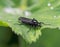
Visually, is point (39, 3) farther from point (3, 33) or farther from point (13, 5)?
point (3, 33)

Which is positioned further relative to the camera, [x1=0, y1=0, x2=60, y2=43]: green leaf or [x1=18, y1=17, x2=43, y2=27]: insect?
[x1=18, y1=17, x2=43, y2=27]: insect

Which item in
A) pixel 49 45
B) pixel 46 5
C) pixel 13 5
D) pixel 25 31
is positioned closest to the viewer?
pixel 25 31

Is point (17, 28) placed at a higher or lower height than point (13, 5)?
lower

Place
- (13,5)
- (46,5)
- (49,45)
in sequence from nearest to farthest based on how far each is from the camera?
1. (49,45)
2. (46,5)
3. (13,5)

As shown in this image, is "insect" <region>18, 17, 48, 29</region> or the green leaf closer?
the green leaf

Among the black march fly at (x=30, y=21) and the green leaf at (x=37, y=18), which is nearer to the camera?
the green leaf at (x=37, y=18)

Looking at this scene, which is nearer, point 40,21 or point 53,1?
point 40,21

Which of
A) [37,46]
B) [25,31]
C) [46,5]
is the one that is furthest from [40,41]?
[46,5]

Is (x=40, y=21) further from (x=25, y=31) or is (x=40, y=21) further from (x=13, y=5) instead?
(x=13, y=5)

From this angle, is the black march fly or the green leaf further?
the black march fly
